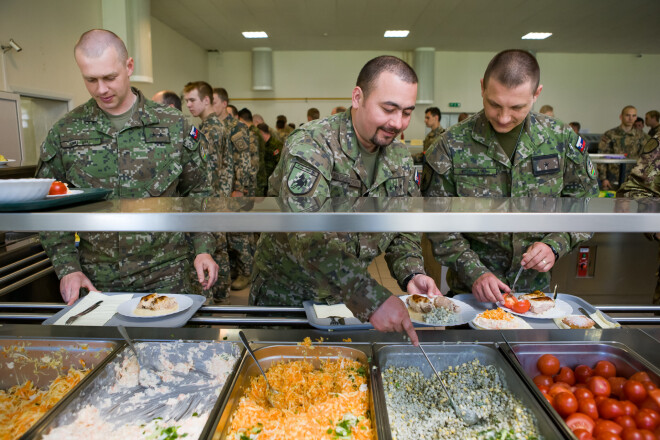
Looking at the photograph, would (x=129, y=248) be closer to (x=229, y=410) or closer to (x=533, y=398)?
(x=229, y=410)

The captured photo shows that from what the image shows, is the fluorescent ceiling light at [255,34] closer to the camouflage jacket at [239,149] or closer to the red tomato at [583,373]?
the camouflage jacket at [239,149]

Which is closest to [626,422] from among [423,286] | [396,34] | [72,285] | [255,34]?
[423,286]

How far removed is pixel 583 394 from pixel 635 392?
0.12 m

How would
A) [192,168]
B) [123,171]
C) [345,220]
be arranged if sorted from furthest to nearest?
1. [192,168]
2. [123,171]
3. [345,220]

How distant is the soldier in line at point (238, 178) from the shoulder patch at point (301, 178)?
3.55 m

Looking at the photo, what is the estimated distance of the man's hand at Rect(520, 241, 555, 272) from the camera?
69.9 inches

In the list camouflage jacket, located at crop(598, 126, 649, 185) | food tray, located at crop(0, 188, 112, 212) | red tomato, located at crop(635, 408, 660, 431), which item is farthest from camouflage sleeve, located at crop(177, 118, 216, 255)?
camouflage jacket, located at crop(598, 126, 649, 185)

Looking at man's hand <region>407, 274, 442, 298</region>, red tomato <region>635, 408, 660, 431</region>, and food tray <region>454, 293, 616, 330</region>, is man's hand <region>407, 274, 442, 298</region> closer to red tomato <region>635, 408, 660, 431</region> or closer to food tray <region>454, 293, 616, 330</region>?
food tray <region>454, 293, 616, 330</region>

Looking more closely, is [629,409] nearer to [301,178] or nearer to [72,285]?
[301,178]

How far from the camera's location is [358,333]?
1.38 meters

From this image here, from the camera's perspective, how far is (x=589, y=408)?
1.10 meters

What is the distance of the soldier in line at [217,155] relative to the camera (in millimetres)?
4434

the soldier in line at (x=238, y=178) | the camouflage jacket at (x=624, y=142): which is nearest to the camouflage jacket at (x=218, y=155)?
the soldier in line at (x=238, y=178)

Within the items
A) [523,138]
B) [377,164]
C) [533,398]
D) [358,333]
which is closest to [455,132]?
[523,138]
